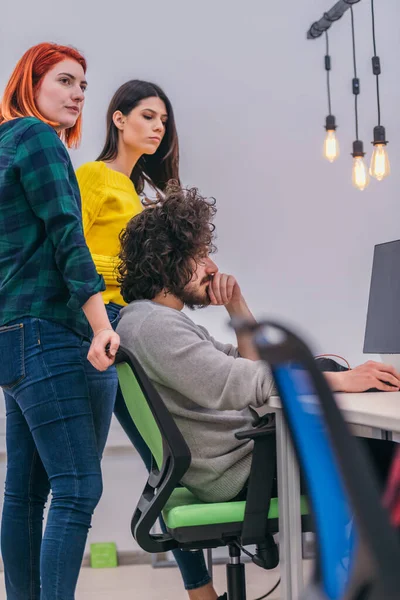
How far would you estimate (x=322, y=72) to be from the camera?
11.7 ft

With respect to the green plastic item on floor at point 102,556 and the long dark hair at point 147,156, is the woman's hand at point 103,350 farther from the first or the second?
the green plastic item on floor at point 102,556

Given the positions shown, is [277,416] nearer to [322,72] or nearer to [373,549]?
[373,549]

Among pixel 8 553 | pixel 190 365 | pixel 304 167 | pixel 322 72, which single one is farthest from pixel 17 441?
pixel 322 72

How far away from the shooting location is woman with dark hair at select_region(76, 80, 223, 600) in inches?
80.1

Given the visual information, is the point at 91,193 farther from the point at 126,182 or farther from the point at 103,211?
the point at 126,182

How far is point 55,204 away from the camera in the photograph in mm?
1595

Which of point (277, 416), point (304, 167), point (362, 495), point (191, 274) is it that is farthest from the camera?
point (304, 167)

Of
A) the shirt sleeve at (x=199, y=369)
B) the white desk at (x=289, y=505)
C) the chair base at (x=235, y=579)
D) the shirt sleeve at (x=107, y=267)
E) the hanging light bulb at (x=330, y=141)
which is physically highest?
the hanging light bulb at (x=330, y=141)

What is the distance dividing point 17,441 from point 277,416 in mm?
584

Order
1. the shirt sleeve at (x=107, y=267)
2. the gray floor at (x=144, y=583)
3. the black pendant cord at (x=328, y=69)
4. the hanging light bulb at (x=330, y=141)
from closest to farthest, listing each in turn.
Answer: the shirt sleeve at (x=107, y=267), the gray floor at (x=144, y=583), the hanging light bulb at (x=330, y=141), the black pendant cord at (x=328, y=69)

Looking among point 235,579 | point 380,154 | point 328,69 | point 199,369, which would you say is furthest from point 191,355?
point 328,69

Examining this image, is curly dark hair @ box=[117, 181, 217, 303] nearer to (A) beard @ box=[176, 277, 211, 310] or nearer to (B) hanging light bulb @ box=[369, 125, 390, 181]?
(A) beard @ box=[176, 277, 211, 310]

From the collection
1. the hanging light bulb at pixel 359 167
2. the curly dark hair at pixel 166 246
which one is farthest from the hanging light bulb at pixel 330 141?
the curly dark hair at pixel 166 246

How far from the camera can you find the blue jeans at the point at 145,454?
175 centimetres
